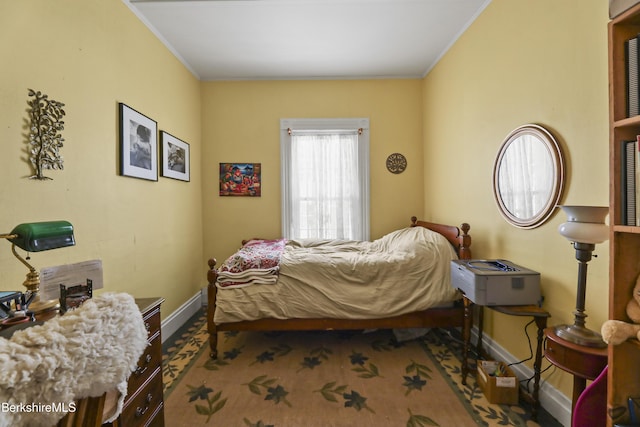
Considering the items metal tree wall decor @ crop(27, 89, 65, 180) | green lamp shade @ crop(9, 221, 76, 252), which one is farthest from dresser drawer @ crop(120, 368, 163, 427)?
metal tree wall decor @ crop(27, 89, 65, 180)

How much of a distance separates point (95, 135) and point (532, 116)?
3.06 meters

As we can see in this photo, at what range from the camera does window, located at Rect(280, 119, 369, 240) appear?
3.73 metres

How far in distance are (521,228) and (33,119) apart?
314 cm

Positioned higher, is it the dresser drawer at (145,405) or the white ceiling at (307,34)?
the white ceiling at (307,34)

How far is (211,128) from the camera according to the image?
374 cm

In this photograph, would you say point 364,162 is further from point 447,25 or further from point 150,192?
point 150,192

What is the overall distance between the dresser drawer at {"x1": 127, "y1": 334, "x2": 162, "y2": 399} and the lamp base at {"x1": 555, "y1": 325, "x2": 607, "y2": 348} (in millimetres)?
2108

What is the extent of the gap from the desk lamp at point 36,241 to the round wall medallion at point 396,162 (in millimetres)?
3412

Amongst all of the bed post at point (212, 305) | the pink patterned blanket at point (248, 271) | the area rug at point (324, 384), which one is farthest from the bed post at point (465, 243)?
the bed post at point (212, 305)

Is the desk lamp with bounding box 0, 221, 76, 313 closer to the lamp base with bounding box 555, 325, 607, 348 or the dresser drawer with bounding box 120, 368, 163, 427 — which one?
the dresser drawer with bounding box 120, 368, 163, 427

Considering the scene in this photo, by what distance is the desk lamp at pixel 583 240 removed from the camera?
1285mm

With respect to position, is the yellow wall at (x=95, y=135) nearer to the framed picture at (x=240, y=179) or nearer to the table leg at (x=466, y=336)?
the framed picture at (x=240, y=179)
